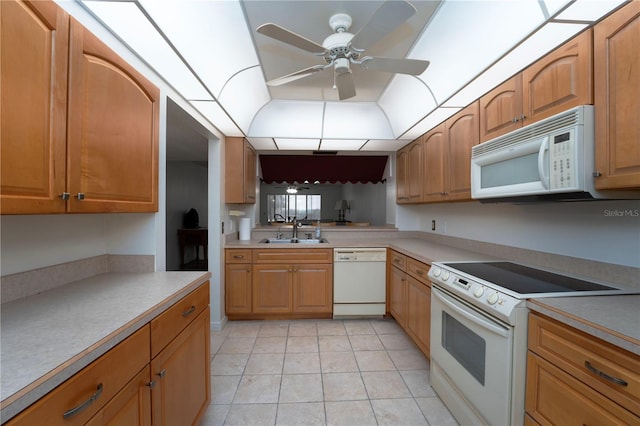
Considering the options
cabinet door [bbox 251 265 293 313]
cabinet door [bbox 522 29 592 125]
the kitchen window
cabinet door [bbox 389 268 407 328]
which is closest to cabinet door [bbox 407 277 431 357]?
cabinet door [bbox 389 268 407 328]

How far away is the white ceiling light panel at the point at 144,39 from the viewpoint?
1.19m

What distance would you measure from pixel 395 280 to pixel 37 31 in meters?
3.00

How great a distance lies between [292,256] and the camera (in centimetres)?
297

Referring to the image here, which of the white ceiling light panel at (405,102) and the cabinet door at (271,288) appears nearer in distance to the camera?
the white ceiling light panel at (405,102)

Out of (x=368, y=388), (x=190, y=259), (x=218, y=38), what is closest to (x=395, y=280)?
(x=368, y=388)

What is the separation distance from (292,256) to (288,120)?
5.02 ft

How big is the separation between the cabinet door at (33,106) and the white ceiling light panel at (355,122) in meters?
2.30

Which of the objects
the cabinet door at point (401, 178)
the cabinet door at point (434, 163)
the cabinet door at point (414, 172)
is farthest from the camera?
the cabinet door at point (401, 178)

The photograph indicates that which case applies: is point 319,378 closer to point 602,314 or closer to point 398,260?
point 398,260

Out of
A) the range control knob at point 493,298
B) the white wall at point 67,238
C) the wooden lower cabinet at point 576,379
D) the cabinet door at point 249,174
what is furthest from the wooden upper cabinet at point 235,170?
the wooden lower cabinet at point 576,379

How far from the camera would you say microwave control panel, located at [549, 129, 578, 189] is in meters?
1.22

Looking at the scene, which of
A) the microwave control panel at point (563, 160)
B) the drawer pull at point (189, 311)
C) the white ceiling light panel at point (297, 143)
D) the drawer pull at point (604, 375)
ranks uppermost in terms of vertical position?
the white ceiling light panel at point (297, 143)

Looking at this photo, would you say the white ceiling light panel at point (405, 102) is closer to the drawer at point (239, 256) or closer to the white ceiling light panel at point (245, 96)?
the white ceiling light panel at point (245, 96)

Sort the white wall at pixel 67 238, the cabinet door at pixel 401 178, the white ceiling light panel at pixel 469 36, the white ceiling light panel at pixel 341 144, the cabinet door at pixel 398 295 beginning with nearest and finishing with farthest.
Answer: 1. the white wall at pixel 67 238
2. the white ceiling light panel at pixel 469 36
3. the cabinet door at pixel 398 295
4. the white ceiling light panel at pixel 341 144
5. the cabinet door at pixel 401 178
